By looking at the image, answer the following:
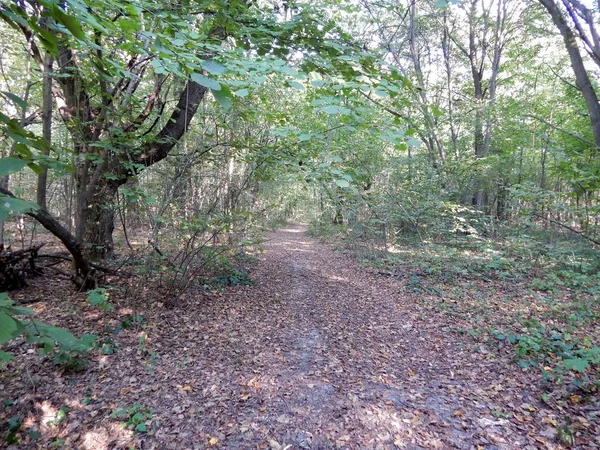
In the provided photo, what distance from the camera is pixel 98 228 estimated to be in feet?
21.4

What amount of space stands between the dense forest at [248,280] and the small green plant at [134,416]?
0.07ft

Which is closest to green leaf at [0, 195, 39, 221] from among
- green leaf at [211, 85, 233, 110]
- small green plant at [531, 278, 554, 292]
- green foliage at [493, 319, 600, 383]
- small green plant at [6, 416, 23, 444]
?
green leaf at [211, 85, 233, 110]

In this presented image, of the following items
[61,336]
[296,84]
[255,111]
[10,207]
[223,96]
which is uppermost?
[255,111]

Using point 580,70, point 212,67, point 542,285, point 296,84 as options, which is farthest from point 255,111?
point 542,285

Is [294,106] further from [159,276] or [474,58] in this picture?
[474,58]

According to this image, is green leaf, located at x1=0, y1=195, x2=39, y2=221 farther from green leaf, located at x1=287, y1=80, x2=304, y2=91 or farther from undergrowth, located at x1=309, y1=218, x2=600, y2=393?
undergrowth, located at x1=309, y1=218, x2=600, y2=393

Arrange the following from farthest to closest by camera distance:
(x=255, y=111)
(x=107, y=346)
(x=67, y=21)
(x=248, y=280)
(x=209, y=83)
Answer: (x=248, y=280) → (x=255, y=111) → (x=107, y=346) → (x=209, y=83) → (x=67, y=21)

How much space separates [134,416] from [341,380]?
2.51m

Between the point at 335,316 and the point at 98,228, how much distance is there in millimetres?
5359

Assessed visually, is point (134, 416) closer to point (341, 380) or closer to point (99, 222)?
point (341, 380)

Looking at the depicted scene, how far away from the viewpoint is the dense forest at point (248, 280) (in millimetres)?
2522

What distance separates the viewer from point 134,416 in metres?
3.36

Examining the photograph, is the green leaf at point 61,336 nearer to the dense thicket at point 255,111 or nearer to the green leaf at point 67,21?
the dense thicket at point 255,111

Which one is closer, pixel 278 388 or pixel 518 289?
pixel 278 388
